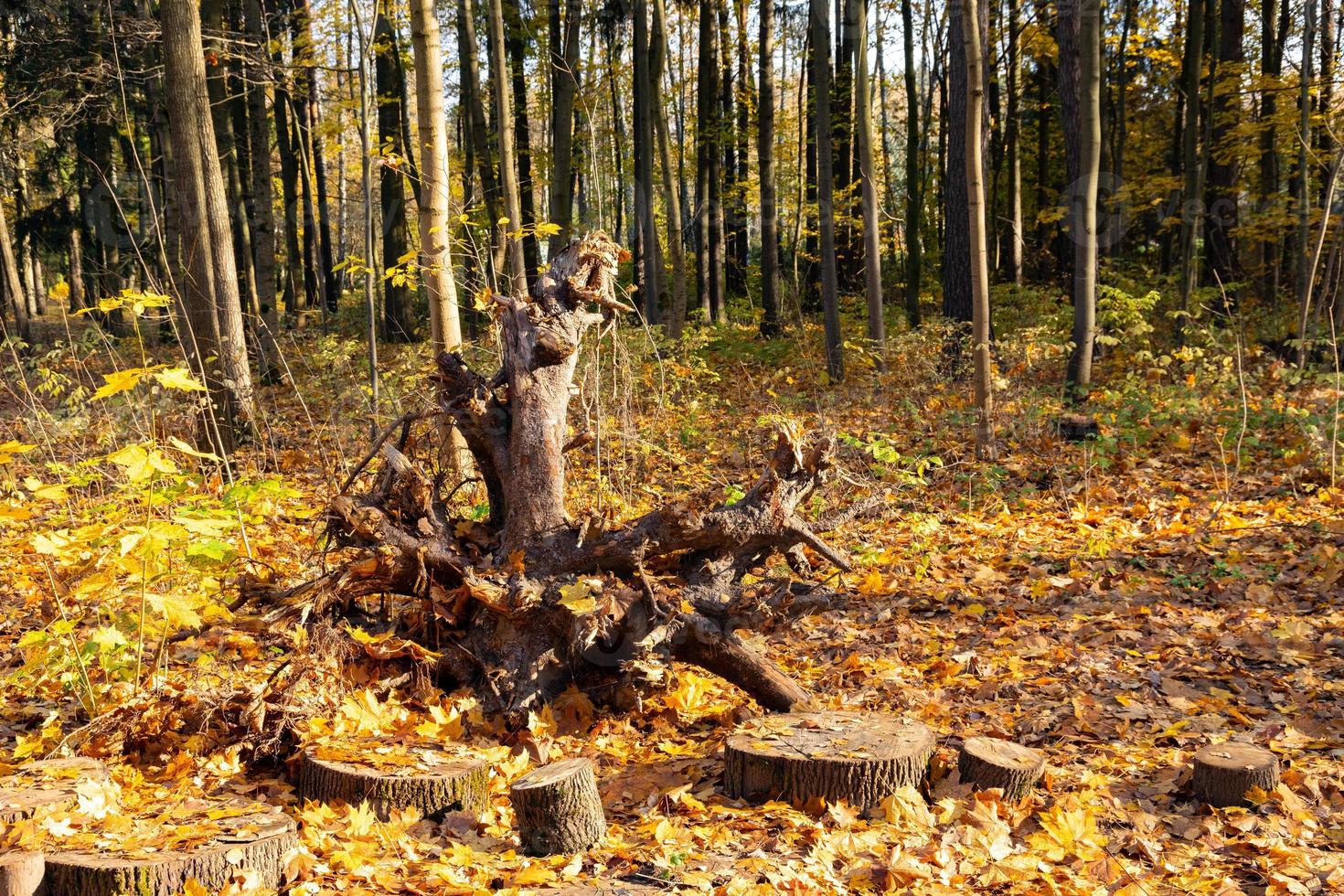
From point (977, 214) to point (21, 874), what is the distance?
7121 mm

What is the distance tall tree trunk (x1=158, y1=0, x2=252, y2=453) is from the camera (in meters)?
8.23

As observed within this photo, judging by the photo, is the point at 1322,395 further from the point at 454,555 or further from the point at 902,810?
the point at 454,555

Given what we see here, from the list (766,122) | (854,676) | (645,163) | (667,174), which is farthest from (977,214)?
(645,163)

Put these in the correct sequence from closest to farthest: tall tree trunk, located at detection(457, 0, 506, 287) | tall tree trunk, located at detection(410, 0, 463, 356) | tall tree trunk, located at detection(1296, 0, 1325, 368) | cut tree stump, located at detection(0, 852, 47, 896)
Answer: cut tree stump, located at detection(0, 852, 47, 896) < tall tree trunk, located at detection(410, 0, 463, 356) < tall tree trunk, located at detection(1296, 0, 1325, 368) < tall tree trunk, located at detection(457, 0, 506, 287)

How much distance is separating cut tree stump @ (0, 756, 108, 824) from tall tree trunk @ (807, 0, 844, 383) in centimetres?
1006

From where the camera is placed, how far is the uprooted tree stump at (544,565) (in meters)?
4.27

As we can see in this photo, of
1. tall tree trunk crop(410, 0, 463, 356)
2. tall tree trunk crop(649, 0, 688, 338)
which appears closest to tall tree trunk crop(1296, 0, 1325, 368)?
tall tree trunk crop(649, 0, 688, 338)

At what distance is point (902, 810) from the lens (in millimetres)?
3381

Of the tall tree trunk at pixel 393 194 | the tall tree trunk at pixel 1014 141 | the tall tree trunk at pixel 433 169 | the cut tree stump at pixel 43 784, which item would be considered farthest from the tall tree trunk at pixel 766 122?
the cut tree stump at pixel 43 784

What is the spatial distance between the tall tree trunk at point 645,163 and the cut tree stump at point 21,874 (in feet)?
38.9

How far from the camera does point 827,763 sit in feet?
11.4

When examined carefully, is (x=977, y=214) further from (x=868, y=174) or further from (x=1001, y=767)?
(x=1001, y=767)

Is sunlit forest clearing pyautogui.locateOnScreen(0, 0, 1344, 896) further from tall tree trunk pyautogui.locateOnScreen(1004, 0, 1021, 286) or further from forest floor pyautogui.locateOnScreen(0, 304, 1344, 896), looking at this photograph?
tall tree trunk pyautogui.locateOnScreen(1004, 0, 1021, 286)

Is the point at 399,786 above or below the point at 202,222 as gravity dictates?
below
